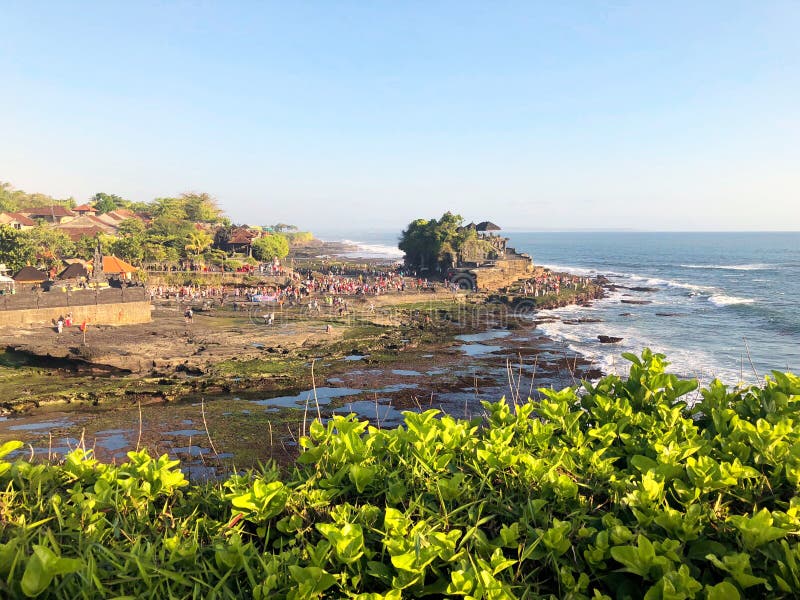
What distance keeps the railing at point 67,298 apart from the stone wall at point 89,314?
0.62 ft

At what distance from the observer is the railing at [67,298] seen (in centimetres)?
2578

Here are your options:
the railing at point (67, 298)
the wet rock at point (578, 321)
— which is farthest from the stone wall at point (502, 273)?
the railing at point (67, 298)

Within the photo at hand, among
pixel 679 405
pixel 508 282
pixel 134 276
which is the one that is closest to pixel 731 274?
pixel 508 282

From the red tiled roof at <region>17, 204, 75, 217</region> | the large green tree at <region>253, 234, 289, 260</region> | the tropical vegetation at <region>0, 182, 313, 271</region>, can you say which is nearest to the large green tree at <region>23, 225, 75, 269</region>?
the tropical vegetation at <region>0, 182, 313, 271</region>

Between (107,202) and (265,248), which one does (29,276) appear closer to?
(265,248)

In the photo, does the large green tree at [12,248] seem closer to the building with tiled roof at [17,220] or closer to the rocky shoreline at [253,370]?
the rocky shoreline at [253,370]

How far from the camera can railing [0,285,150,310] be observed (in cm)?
2578

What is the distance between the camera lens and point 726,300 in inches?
1945

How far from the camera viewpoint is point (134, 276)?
42.8m

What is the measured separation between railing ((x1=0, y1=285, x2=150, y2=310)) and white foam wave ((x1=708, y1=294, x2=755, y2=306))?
4982cm

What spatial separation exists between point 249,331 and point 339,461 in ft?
94.5

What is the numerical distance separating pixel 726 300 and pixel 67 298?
5607cm

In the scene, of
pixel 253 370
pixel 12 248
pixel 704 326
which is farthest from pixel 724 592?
pixel 12 248

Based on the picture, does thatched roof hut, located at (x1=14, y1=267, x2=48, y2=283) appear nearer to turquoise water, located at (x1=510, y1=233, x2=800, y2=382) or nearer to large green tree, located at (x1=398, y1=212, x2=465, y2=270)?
turquoise water, located at (x1=510, y1=233, x2=800, y2=382)
